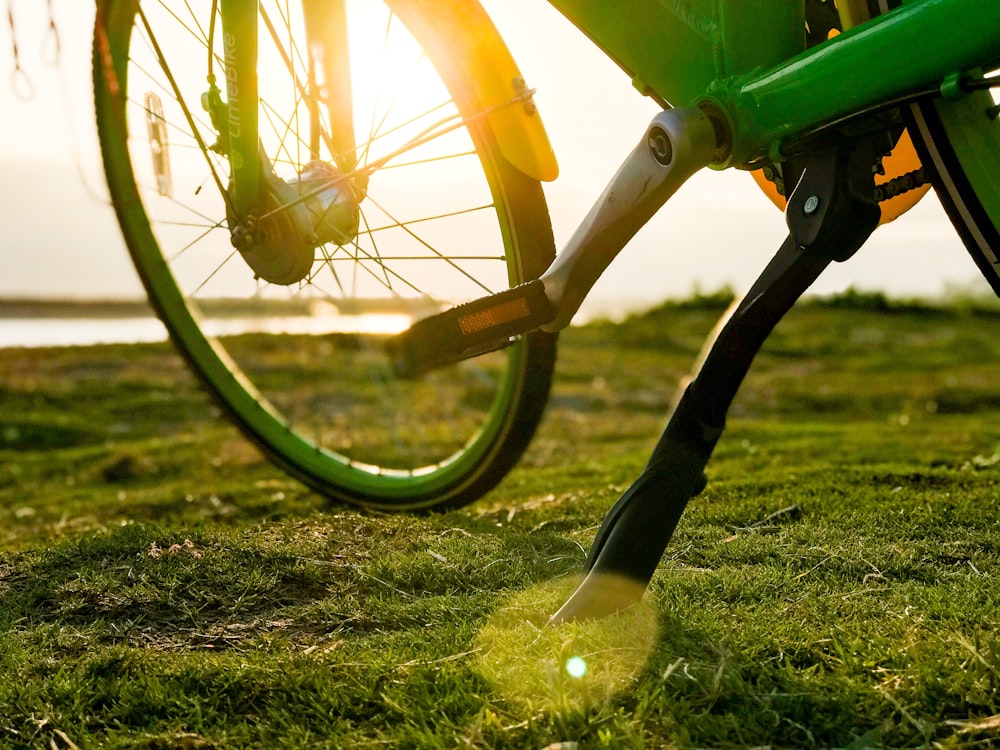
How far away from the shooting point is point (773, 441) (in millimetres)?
3340

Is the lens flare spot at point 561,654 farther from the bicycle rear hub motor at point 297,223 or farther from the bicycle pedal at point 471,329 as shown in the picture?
the bicycle rear hub motor at point 297,223

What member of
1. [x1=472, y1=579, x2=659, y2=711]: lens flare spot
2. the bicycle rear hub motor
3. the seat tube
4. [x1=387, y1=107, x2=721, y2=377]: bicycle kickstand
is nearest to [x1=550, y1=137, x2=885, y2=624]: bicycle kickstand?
[x1=472, y1=579, x2=659, y2=711]: lens flare spot

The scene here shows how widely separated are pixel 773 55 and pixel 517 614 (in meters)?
0.95

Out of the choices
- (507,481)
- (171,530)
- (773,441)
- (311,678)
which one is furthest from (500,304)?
(773,441)

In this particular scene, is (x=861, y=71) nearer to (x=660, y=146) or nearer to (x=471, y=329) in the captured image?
(x=660, y=146)

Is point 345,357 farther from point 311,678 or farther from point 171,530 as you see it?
point 311,678

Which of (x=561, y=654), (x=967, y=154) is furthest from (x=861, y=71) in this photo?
(x=561, y=654)

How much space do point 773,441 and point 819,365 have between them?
2.27 metres

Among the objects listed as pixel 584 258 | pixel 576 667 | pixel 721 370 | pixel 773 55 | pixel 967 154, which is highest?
pixel 773 55

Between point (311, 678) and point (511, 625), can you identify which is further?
point (511, 625)

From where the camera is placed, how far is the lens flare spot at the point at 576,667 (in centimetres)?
136

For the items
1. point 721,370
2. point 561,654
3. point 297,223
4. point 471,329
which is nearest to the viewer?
point 561,654

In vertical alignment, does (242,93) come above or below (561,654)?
above

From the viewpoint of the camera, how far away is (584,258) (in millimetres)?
1653
